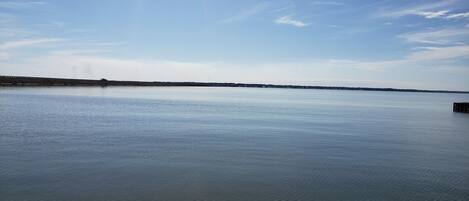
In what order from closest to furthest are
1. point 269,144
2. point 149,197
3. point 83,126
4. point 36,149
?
point 149,197 → point 36,149 → point 269,144 → point 83,126

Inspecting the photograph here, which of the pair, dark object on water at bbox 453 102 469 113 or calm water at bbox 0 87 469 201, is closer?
calm water at bbox 0 87 469 201

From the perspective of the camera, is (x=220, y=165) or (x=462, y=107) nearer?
(x=220, y=165)

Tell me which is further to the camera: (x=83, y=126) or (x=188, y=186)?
(x=83, y=126)

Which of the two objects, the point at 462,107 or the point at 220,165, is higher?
the point at 462,107

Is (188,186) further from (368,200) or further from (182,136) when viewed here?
(182,136)

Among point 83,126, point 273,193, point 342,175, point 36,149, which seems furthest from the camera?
point 83,126

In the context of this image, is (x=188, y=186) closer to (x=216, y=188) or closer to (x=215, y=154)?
(x=216, y=188)

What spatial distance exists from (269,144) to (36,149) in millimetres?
11422

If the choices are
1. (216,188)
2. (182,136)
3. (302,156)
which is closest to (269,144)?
(302,156)

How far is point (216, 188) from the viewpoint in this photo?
1266 cm

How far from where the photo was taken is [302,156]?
18703 millimetres

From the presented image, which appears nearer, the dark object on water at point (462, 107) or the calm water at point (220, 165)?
the calm water at point (220, 165)

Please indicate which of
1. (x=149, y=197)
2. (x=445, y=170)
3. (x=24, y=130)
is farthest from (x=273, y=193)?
(x=24, y=130)

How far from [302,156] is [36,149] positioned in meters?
11.9
